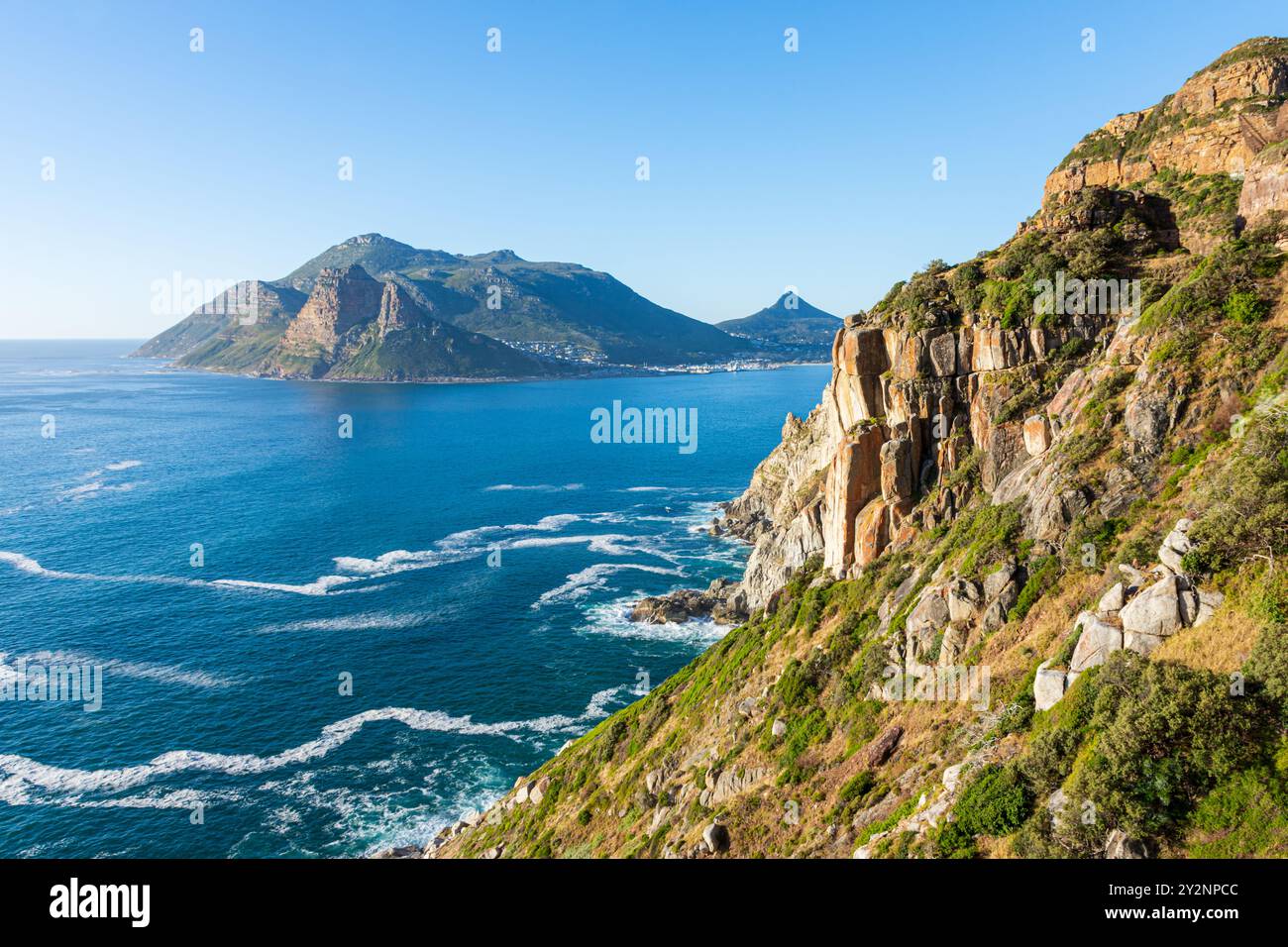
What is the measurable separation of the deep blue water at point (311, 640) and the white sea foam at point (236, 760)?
0.64ft

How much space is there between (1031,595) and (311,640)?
71.9 m

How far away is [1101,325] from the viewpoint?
41.4 m

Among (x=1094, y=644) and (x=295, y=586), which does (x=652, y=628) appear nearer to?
(x=295, y=586)

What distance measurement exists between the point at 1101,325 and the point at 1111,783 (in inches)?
1216

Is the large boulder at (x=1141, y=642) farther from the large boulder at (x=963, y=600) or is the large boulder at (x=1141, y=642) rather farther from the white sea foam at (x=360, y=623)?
the white sea foam at (x=360, y=623)

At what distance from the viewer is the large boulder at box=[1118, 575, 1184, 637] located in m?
21.8

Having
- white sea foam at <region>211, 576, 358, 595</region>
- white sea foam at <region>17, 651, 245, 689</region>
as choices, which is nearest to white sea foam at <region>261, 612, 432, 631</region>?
white sea foam at <region>211, 576, 358, 595</region>

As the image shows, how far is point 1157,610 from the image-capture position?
22.1 metres

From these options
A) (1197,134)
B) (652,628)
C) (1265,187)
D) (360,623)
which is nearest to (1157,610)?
(1265,187)

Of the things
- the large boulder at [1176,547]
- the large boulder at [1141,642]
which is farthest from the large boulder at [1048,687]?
the large boulder at [1176,547]

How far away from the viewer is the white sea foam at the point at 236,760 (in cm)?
5584
